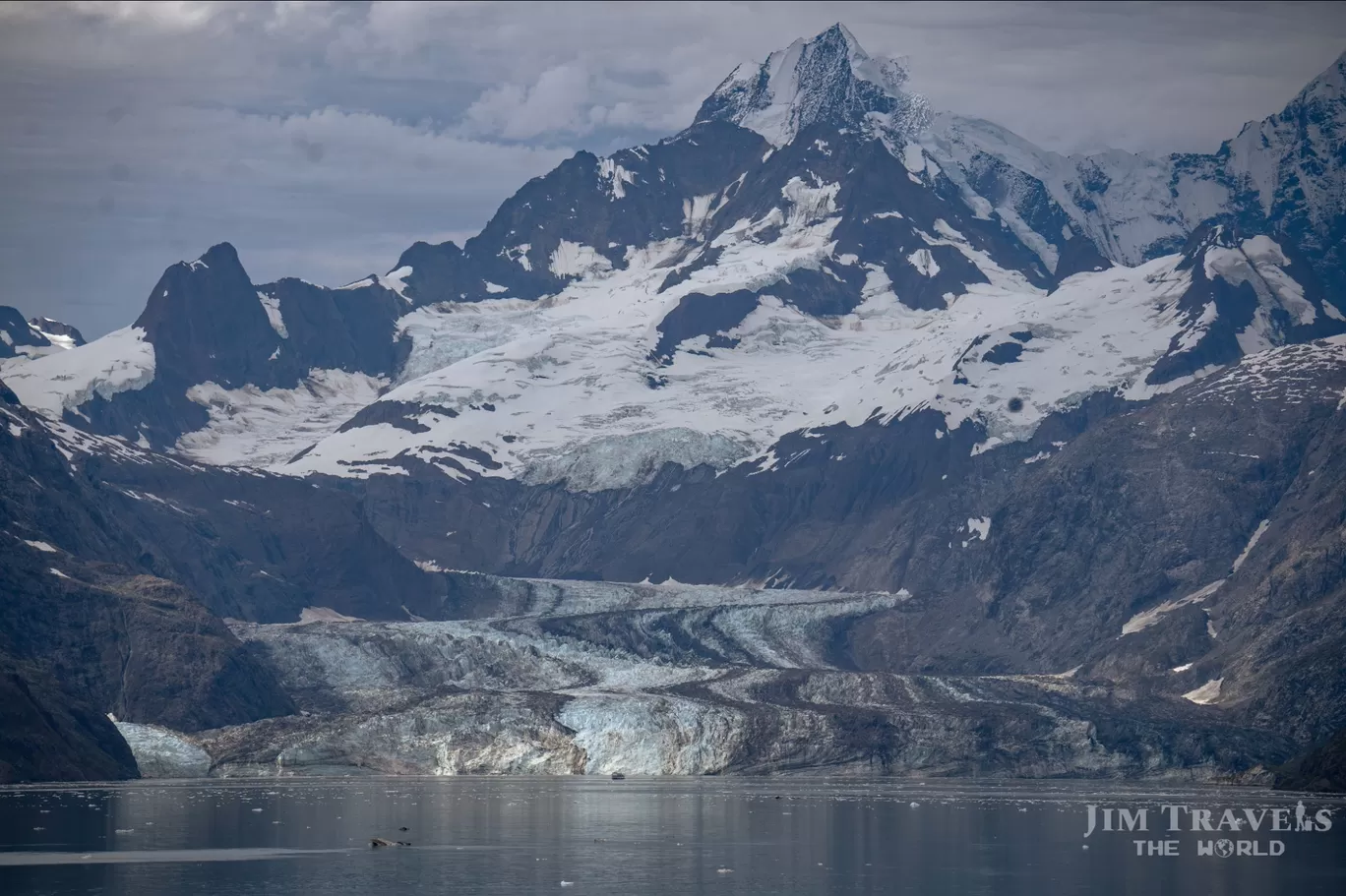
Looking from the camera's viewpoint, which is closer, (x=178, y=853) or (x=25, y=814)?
(x=178, y=853)

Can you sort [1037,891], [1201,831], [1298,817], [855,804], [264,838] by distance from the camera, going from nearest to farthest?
[1037,891]
[264,838]
[1201,831]
[1298,817]
[855,804]

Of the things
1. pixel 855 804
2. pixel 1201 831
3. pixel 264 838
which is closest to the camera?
pixel 264 838

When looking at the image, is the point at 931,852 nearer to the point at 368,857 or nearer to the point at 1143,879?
the point at 1143,879

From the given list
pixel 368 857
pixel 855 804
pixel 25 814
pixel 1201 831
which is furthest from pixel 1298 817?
pixel 25 814

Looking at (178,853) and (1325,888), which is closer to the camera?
(1325,888)

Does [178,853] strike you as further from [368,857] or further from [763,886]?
[763,886]

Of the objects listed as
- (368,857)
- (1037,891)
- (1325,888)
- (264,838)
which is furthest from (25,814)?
(1325,888)
